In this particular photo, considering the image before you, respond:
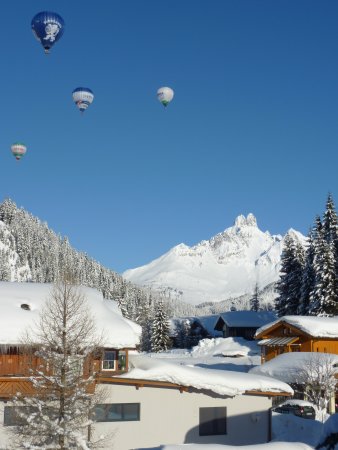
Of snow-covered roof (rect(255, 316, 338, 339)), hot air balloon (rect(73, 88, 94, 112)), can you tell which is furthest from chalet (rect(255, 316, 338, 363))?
hot air balloon (rect(73, 88, 94, 112))

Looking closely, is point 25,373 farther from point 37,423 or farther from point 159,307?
point 159,307

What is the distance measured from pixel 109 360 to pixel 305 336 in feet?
73.7

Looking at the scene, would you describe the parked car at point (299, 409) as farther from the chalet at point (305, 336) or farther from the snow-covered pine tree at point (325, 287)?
the snow-covered pine tree at point (325, 287)

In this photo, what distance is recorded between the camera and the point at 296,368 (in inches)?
1427

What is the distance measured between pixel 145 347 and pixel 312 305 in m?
38.8

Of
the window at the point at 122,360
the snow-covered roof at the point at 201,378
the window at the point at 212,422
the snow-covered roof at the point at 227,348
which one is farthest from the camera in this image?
the snow-covered roof at the point at 227,348

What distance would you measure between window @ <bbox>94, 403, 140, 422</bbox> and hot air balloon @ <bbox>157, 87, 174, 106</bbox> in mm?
36164

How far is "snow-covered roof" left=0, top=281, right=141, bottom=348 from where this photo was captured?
24.2 m

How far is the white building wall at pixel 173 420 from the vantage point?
24625mm

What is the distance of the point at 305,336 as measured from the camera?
44594mm

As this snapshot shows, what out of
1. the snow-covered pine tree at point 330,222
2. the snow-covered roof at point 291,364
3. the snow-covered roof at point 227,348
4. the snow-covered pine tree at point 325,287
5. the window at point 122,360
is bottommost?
the snow-covered roof at point 227,348

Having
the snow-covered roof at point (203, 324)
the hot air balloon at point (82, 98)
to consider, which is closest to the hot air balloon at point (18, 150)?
the hot air balloon at point (82, 98)

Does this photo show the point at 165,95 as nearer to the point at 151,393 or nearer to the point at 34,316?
the point at 34,316

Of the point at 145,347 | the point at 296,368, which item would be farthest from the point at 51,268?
the point at 296,368
